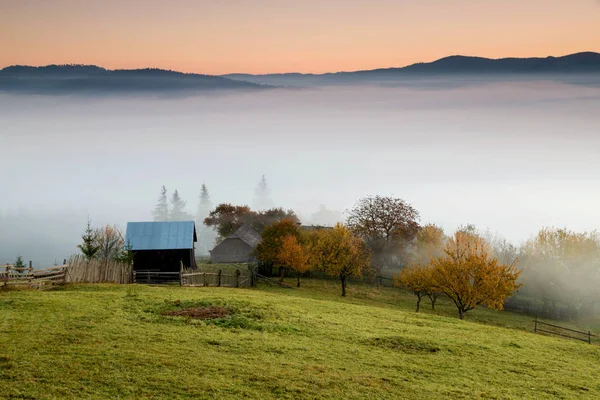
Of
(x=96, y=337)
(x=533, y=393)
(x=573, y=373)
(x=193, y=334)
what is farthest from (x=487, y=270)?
(x=96, y=337)

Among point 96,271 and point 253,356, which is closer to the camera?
point 253,356

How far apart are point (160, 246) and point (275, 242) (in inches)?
684

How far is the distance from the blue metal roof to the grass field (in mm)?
20539

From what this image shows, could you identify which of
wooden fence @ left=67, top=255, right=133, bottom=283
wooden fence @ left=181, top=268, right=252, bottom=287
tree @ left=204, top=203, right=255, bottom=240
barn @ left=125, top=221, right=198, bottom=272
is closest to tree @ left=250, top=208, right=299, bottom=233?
tree @ left=204, top=203, right=255, bottom=240

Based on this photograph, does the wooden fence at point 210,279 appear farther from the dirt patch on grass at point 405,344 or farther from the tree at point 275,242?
the dirt patch on grass at point 405,344

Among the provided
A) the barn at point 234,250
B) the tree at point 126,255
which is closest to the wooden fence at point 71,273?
the tree at point 126,255

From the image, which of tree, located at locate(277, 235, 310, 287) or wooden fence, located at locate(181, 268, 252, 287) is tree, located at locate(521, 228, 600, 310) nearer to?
tree, located at locate(277, 235, 310, 287)

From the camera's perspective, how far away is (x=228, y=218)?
12244 cm

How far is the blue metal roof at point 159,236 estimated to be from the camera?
172 feet

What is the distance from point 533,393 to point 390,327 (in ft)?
36.7

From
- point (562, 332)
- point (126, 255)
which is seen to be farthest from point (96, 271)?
point (562, 332)

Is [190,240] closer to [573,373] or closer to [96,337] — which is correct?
[96,337]

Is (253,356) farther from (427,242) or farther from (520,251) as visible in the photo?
(520,251)

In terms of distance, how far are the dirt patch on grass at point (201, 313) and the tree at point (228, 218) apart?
91483 millimetres
